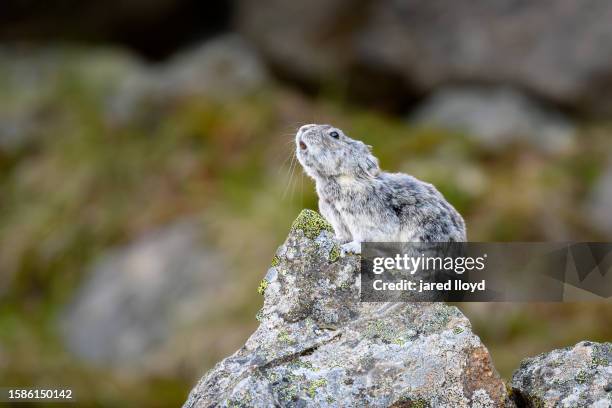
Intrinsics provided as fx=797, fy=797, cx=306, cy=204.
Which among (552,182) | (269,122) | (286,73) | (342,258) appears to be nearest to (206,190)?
(269,122)

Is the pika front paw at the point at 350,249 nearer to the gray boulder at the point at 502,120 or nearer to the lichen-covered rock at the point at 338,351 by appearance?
the lichen-covered rock at the point at 338,351

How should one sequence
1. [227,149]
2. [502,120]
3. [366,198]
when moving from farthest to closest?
1. [227,149]
2. [502,120]
3. [366,198]

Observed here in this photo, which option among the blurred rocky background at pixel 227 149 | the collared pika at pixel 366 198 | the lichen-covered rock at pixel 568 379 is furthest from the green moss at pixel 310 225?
the blurred rocky background at pixel 227 149

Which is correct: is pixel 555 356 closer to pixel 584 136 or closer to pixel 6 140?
pixel 584 136

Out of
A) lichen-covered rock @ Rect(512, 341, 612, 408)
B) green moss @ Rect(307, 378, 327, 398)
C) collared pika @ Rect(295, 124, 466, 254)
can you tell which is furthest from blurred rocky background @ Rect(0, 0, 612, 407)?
green moss @ Rect(307, 378, 327, 398)

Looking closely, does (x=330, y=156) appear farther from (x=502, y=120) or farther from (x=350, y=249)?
(x=502, y=120)

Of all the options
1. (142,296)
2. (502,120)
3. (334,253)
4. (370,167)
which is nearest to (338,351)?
(334,253)
